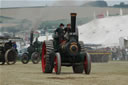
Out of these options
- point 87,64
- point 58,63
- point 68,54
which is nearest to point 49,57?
point 68,54

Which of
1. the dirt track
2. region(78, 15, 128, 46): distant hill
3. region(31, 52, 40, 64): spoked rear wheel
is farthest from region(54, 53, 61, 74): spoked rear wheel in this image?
region(78, 15, 128, 46): distant hill

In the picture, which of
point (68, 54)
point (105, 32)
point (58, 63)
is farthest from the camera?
point (105, 32)

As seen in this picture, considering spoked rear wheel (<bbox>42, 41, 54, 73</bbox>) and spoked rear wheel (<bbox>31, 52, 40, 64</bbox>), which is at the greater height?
spoked rear wheel (<bbox>42, 41, 54, 73</bbox>)

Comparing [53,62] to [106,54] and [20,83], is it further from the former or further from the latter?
[106,54]

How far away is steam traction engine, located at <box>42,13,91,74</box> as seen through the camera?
1684 centimetres

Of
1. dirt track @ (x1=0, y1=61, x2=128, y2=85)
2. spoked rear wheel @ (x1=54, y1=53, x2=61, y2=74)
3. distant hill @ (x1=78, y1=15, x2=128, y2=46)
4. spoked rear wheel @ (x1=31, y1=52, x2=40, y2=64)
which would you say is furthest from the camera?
distant hill @ (x1=78, y1=15, x2=128, y2=46)

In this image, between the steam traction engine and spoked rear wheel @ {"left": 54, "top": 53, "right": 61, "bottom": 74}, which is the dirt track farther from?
the steam traction engine

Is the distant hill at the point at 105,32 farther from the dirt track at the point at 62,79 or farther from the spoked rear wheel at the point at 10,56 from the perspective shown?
the dirt track at the point at 62,79

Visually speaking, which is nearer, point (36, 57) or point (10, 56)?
point (10, 56)

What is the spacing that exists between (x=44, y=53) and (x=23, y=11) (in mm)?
23017

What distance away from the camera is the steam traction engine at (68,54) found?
1684 centimetres

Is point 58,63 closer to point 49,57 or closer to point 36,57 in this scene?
point 49,57

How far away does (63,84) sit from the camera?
11594 mm

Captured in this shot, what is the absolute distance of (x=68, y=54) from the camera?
1709 centimetres
